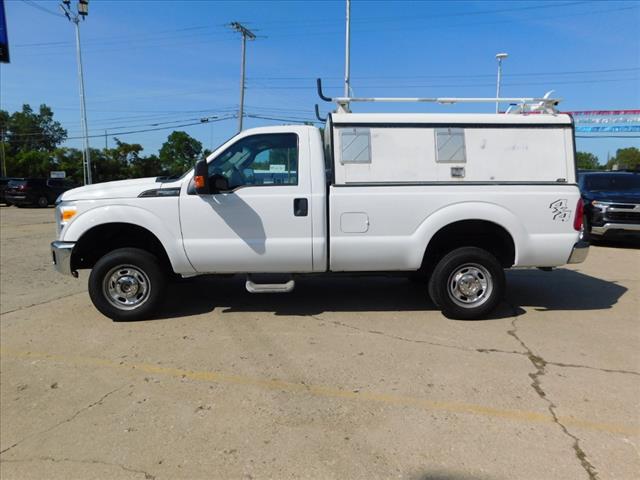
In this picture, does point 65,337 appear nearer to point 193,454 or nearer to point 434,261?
point 193,454

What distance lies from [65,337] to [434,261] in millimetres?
4228

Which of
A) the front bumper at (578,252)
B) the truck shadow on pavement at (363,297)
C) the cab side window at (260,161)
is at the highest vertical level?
the cab side window at (260,161)

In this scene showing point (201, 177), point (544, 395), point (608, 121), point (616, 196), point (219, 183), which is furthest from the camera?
point (608, 121)

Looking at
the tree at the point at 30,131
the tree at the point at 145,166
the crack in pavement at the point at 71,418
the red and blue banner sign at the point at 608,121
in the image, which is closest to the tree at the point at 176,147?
the tree at the point at 145,166

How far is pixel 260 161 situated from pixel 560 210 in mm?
3351

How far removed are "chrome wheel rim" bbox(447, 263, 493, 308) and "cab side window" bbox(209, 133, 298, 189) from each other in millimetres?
2106

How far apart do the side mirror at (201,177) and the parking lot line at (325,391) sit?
1.81 metres

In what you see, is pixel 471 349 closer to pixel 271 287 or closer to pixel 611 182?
pixel 271 287

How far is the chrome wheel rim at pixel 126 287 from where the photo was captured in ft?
17.3

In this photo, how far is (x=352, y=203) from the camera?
5.07 m

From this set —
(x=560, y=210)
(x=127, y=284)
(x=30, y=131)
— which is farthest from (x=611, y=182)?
(x=30, y=131)

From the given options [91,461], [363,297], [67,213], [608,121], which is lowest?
[91,461]

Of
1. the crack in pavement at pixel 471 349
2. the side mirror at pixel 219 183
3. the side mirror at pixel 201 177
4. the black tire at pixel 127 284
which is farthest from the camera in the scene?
the black tire at pixel 127 284

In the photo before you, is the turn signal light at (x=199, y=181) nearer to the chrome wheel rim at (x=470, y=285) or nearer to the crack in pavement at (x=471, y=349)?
the crack in pavement at (x=471, y=349)
